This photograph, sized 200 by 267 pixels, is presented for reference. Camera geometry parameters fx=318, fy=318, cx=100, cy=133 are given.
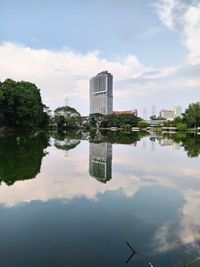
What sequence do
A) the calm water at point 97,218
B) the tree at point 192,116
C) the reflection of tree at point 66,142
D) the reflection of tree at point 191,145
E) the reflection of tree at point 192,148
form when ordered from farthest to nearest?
the tree at point 192,116
the reflection of tree at point 66,142
the reflection of tree at point 191,145
the reflection of tree at point 192,148
the calm water at point 97,218

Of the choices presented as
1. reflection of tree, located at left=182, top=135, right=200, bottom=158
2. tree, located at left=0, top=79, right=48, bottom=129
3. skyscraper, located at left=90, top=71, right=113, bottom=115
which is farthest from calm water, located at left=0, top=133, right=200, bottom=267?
skyscraper, located at left=90, top=71, right=113, bottom=115

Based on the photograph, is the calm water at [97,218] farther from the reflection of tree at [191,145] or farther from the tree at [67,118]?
the tree at [67,118]

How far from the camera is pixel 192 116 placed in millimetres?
73312

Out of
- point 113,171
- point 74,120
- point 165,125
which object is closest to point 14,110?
point 113,171

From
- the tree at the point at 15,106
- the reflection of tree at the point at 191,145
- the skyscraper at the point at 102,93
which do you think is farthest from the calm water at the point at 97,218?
the skyscraper at the point at 102,93

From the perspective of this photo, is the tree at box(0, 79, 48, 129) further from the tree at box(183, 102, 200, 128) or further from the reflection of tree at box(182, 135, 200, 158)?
the tree at box(183, 102, 200, 128)

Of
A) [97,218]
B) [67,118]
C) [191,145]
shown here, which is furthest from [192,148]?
[67,118]

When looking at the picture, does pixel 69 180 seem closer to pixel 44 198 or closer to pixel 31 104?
pixel 44 198

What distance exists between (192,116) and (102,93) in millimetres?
58471

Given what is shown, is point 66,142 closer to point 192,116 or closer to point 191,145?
point 191,145

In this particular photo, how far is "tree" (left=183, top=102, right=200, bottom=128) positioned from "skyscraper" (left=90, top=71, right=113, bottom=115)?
4990 centimetres

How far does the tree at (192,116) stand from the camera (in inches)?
2883

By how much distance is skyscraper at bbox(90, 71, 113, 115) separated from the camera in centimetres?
12488

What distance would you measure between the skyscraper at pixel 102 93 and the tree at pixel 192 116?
164 ft
